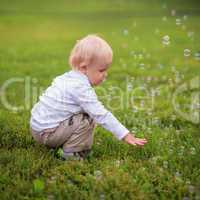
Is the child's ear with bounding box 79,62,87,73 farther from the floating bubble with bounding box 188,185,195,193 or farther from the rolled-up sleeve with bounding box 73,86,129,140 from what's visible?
the floating bubble with bounding box 188,185,195,193

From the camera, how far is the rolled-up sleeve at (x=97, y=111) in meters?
4.14

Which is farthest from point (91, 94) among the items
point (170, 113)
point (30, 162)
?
point (170, 113)

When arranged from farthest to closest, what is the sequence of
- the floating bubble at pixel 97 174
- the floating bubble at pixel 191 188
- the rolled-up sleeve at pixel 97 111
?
the rolled-up sleeve at pixel 97 111 < the floating bubble at pixel 97 174 < the floating bubble at pixel 191 188

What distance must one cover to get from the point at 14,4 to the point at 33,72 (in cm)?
1091

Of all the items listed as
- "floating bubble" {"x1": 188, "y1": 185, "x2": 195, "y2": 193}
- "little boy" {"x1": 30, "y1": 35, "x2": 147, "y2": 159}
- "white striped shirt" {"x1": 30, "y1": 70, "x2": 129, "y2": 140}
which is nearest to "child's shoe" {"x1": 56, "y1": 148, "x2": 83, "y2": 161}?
"little boy" {"x1": 30, "y1": 35, "x2": 147, "y2": 159}

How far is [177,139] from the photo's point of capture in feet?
15.9

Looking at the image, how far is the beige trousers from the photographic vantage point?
4.22 meters

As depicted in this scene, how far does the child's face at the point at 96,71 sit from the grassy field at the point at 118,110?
66 cm

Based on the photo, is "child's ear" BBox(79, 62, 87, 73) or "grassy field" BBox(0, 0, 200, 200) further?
"child's ear" BBox(79, 62, 87, 73)

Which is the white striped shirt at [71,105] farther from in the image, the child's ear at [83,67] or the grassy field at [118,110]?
the grassy field at [118,110]

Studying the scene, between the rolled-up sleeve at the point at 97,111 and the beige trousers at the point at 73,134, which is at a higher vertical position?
the rolled-up sleeve at the point at 97,111

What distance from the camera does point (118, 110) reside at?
6.02 meters

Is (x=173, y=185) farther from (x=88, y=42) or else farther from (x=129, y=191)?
(x=88, y=42)

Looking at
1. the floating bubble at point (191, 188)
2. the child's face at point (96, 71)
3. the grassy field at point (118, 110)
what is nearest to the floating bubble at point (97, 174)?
the grassy field at point (118, 110)
